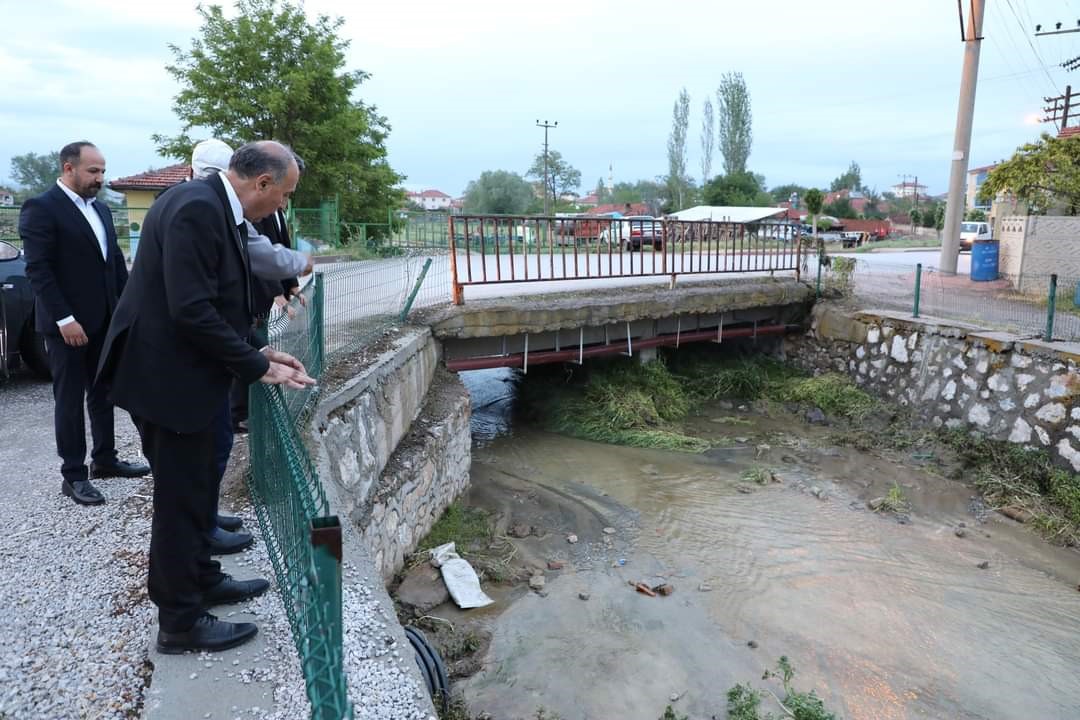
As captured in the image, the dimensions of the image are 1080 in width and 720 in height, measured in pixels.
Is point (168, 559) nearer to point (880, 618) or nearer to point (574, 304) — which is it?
point (880, 618)

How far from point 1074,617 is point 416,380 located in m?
6.09

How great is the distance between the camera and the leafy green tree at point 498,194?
52.7 meters

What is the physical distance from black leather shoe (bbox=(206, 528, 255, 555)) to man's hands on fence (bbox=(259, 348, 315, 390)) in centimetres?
100

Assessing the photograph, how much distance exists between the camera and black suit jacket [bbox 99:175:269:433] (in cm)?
214

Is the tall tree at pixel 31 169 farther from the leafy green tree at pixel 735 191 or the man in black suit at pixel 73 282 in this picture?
the man in black suit at pixel 73 282

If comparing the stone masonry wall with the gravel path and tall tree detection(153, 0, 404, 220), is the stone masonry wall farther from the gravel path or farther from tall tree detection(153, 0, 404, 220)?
tall tree detection(153, 0, 404, 220)

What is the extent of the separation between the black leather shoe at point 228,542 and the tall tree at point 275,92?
1757 cm

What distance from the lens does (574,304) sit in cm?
942

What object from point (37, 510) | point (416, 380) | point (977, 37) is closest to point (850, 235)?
point (977, 37)

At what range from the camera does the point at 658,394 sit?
10305 mm

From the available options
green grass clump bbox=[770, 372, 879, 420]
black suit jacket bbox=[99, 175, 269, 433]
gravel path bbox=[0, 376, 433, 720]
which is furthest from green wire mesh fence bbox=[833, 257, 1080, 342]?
black suit jacket bbox=[99, 175, 269, 433]

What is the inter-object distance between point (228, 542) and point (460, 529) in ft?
11.6

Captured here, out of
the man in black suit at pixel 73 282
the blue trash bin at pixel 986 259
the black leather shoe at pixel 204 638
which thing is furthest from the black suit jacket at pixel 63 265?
the blue trash bin at pixel 986 259

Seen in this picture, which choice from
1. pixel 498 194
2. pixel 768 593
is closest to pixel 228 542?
pixel 768 593
